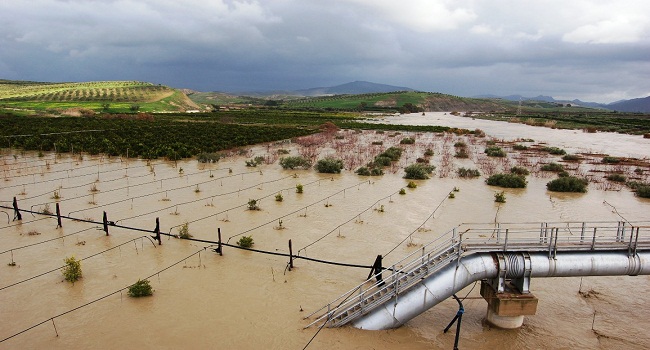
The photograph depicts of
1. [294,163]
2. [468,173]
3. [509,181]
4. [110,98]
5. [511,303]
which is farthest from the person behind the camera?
[110,98]

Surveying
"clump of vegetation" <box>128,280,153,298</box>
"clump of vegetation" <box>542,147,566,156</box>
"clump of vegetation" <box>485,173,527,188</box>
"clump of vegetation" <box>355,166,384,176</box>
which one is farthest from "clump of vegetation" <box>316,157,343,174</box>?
"clump of vegetation" <box>542,147,566,156</box>

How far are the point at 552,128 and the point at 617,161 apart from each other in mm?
52095

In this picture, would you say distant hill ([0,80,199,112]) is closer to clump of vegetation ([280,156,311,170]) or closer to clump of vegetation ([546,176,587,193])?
clump of vegetation ([280,156,311,170])

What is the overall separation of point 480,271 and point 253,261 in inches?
281

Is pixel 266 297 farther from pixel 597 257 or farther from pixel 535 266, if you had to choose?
pixel 597 257

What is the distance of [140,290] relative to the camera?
1058cm

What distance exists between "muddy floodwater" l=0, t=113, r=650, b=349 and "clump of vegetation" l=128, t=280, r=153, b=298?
0.16 meters

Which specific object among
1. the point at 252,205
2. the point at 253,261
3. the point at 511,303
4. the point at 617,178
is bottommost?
the point at 253,261

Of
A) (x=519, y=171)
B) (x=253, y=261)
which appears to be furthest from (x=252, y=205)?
(x=519, y=171)

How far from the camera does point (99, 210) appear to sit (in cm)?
1827

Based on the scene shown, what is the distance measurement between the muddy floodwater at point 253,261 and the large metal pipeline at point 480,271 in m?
0.58

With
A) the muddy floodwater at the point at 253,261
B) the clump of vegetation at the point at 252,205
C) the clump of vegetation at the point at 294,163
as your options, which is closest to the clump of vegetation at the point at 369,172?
the muddy floodwater at the point at 253,261

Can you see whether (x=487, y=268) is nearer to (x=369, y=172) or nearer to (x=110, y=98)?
(x=369, y=172)

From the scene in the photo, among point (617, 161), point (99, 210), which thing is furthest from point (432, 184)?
point (617, 161)
